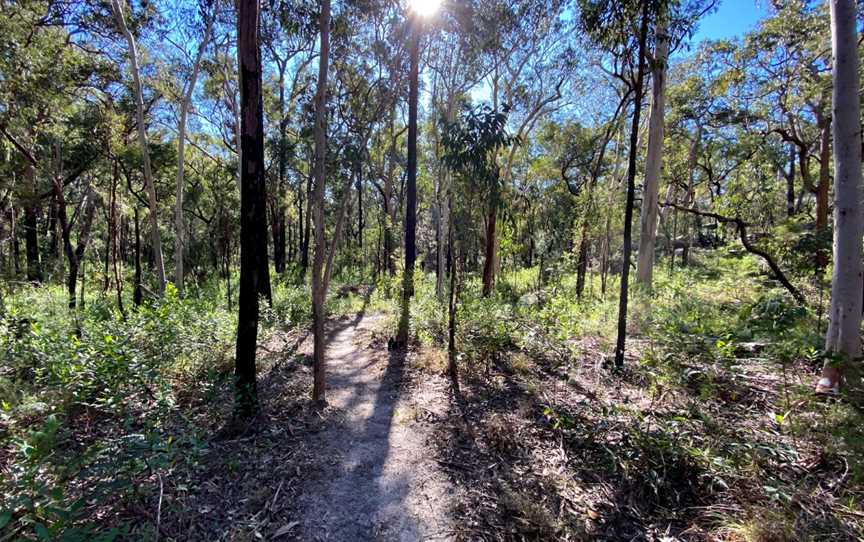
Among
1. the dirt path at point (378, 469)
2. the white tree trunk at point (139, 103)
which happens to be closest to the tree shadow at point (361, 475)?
the dirt path at point (378, 469)

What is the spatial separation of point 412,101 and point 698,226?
25.8 m

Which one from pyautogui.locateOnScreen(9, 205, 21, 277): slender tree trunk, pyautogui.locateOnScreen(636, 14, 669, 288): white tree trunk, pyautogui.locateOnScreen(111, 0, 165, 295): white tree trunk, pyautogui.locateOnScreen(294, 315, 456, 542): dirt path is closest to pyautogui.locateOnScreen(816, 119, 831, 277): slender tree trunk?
pyautogui.locateOnScreen(636, 14, 669, 288): white tree trunk

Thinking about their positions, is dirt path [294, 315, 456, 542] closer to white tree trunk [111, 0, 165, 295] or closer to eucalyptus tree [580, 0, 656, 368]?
eucalyptus tree [580, 0, 656, 368]

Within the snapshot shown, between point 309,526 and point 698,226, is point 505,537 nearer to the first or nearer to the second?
point 309,526

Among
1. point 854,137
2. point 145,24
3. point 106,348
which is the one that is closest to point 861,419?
point 854,137

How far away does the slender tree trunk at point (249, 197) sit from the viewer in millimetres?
3480

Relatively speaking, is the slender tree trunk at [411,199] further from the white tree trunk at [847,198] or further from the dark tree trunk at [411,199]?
the white tree trunk at [847,198]

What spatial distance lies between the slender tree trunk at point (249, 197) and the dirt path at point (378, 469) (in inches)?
40.7

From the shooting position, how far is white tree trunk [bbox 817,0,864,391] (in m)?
3.36

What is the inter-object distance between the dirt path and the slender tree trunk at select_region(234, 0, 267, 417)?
3.39 ft

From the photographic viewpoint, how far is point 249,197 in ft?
11.8

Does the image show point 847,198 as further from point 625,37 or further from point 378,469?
point 378,469

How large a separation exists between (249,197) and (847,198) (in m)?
5.86

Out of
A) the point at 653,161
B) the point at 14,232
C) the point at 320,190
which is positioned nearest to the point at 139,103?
the point at 320,190
